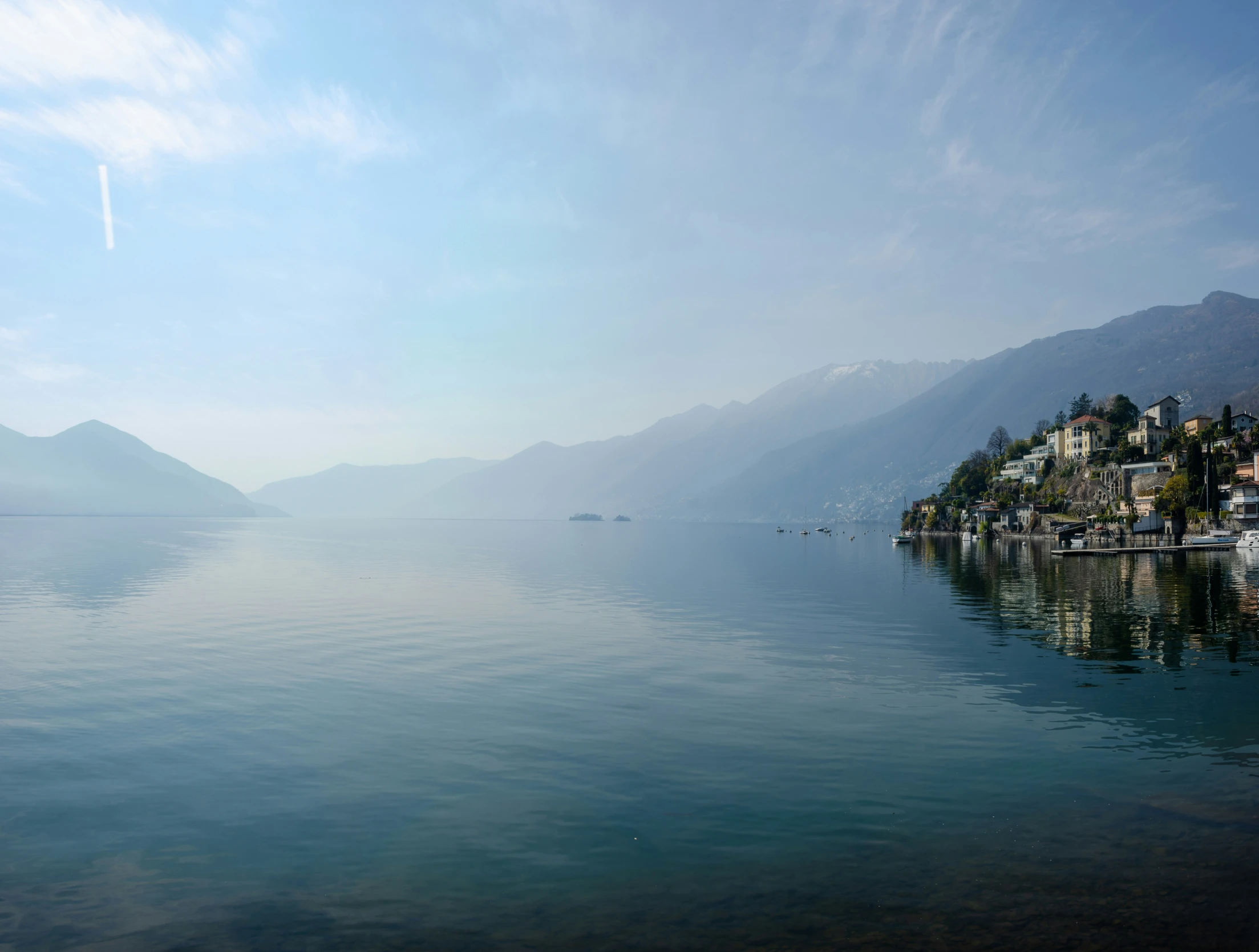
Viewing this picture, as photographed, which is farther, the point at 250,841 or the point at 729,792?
the point at 729,792

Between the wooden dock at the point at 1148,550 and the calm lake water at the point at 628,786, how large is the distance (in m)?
90.1

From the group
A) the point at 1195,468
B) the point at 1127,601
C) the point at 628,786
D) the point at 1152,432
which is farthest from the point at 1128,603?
the point at 1152,432

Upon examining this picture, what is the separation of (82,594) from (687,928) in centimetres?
6944

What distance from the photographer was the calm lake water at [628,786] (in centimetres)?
1264

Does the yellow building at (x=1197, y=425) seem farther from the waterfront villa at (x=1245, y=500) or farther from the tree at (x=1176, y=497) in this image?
the waterfront villa at (x=1245, y=500)

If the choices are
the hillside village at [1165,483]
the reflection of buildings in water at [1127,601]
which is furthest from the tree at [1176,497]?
the reflection of buildings in water at [1127,601]

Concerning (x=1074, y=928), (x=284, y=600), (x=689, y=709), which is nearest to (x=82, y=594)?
(x=284, y=600)

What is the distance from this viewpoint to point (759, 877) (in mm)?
13938

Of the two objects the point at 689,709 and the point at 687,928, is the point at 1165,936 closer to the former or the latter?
the point at 687,928

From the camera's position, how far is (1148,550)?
129875 mm

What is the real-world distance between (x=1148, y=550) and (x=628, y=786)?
14288cm

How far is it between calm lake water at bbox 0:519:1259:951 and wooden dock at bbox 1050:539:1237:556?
9008 centimetres

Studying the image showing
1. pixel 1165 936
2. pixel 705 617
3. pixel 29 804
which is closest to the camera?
pixel 1165 936

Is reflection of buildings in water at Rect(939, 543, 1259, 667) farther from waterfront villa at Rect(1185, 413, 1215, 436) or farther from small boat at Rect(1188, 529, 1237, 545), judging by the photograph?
waterfront villa at Rect(1185, 413, 1215, 436)
